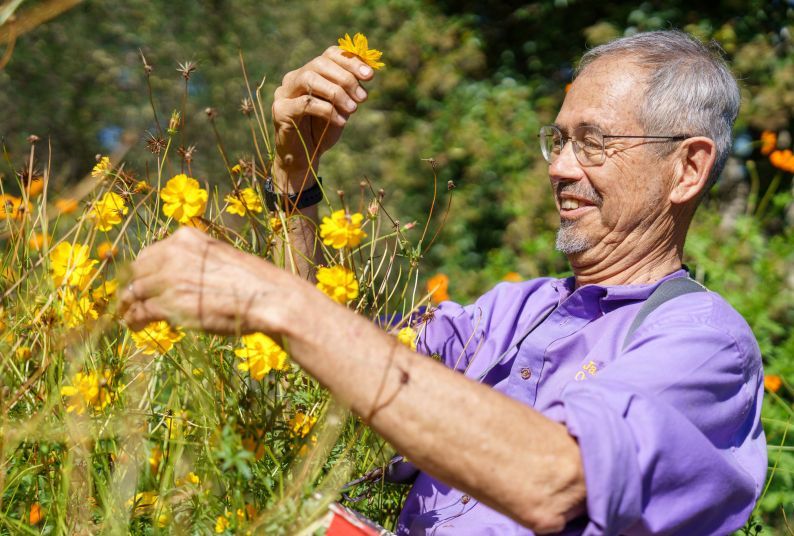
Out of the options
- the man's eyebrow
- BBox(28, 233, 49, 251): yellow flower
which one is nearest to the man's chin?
the man's eyebrow

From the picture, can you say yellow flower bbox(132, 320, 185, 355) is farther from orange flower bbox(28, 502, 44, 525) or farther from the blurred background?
the blurred background

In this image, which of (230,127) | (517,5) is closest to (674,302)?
(517,5)

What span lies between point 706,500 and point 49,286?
4.01 feet

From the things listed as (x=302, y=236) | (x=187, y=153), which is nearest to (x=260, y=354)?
(x=187, y=153)

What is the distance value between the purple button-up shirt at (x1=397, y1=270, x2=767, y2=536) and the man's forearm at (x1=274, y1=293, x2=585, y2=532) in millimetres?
85

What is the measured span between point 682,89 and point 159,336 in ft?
4.30

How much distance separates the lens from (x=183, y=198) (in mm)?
1511

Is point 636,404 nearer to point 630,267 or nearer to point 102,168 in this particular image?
point 630,267

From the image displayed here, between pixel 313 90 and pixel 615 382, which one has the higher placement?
pixel 313 90

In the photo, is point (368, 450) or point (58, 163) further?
point (58, 163)

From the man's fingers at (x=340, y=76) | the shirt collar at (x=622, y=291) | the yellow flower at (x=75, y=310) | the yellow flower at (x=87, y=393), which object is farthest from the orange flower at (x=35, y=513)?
the shirt collar at (x=622, y=291)

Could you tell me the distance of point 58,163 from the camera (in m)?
6.96

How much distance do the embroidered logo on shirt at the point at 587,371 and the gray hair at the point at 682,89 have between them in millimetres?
561

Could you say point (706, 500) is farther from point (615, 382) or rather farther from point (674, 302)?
point (674, 302)
